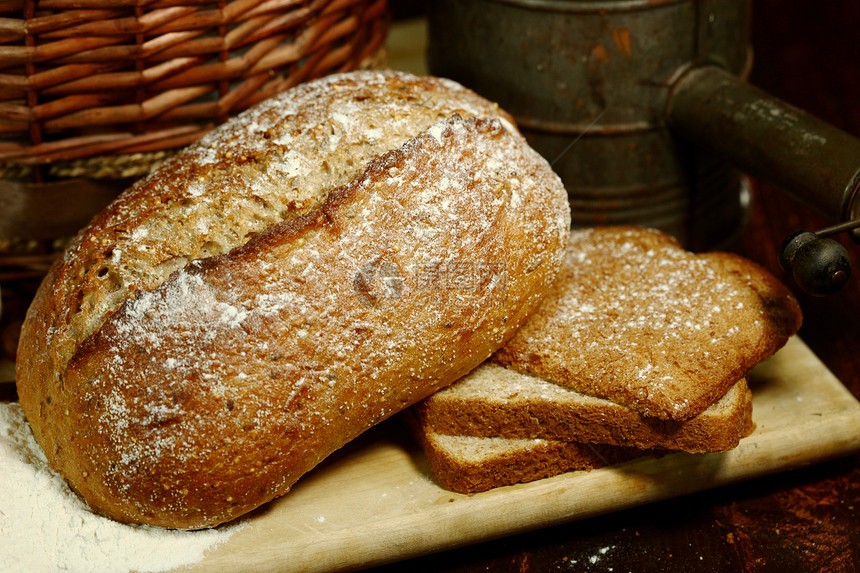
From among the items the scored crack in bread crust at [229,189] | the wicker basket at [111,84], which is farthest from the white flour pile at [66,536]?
the wicker basket at [111,84]

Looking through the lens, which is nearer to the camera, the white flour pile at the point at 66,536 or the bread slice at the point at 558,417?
the white flour pile at the point at 66,536

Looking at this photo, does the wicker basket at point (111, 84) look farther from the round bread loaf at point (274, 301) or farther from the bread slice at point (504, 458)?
the bread slice at point (504, 458)

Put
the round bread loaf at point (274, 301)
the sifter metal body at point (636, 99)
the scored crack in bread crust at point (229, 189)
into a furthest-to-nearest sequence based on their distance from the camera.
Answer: the sifter metal body at point (636, 99) < the scored crack in bread crust at point (229, 189) < the round bread loaf at point (274, 301)

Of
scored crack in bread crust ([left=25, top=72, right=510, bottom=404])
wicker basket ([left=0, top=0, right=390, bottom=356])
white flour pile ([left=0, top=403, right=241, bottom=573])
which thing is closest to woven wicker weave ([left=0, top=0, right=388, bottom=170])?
wicker basket ([left=0, top=0, right=390, bottom=356])

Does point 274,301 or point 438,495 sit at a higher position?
point 274,301

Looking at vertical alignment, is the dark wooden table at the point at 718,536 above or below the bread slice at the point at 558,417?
below

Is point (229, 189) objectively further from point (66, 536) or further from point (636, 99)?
point (636, 99)

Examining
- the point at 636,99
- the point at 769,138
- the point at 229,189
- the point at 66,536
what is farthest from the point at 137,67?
the point at 769,138

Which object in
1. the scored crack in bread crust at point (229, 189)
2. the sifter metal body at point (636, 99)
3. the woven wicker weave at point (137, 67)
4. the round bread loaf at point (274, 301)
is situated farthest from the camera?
the sifter metal body at point (636, 99)
